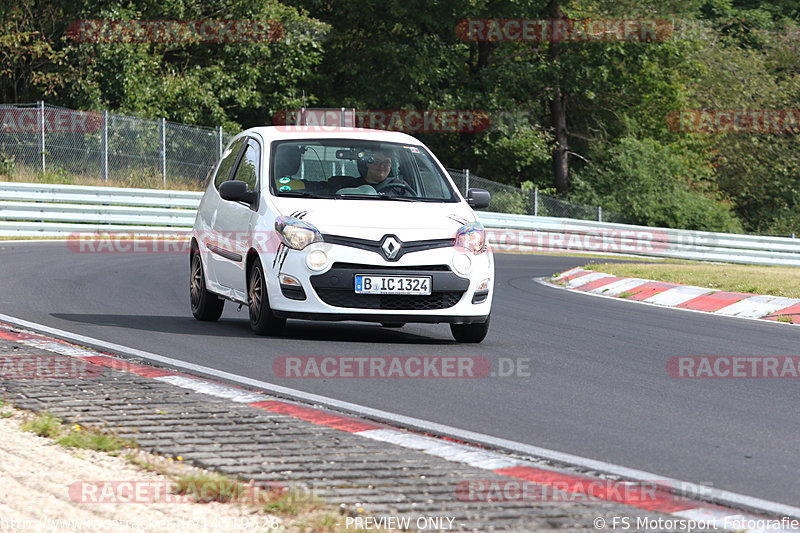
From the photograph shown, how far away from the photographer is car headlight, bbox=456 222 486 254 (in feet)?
33.0

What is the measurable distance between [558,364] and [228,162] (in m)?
4.09

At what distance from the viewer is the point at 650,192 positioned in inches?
1642

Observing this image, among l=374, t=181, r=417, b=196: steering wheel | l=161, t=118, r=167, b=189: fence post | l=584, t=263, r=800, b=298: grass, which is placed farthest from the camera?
l=161, t=118, r=167, b=189: fence post

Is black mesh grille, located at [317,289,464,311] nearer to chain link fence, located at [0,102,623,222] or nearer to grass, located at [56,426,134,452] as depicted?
grass, located at [56,426,134,452]

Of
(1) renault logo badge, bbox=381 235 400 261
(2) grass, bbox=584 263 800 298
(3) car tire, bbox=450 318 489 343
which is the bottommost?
(2) grass, bbox=584 263 800 298

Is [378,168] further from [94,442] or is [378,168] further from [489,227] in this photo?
[489,227]

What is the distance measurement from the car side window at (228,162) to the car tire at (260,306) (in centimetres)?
164

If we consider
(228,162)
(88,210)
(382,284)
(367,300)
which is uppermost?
(228,162)

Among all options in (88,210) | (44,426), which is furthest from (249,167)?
(88,210)

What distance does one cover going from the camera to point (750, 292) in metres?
15.9

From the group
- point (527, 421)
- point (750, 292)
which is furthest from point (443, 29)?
point (527, 421)

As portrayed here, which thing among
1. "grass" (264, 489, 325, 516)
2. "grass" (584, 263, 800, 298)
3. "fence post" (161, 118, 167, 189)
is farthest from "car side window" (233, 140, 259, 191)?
"fence post" (161, 118, 167, 189)

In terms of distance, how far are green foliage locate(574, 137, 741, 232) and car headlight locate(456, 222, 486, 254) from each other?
103ft

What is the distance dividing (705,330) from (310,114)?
1959 cm
